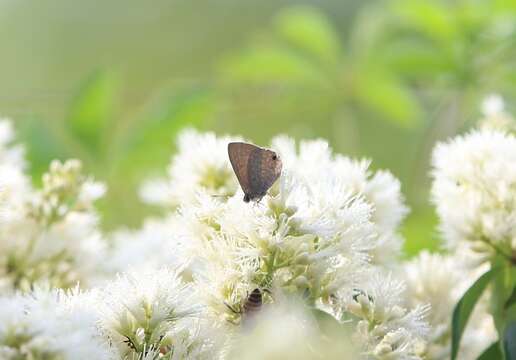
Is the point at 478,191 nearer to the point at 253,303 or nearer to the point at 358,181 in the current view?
the point at 358,181

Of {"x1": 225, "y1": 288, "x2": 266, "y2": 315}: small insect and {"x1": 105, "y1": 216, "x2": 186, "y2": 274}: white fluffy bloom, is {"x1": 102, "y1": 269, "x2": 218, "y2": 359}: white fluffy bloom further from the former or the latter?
{"x1": 105, "y1": 216, "x2": 186, "y2": 274}: white fluffy bloom

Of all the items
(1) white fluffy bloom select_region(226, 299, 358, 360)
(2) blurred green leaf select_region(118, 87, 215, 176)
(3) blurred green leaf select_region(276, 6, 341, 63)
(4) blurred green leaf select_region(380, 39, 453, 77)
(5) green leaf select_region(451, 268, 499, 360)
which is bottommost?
(1) white fluffy bloom select_region(226, 299, 358, 360)

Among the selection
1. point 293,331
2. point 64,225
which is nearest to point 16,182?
point 64,225

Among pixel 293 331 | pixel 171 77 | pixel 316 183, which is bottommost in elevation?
pixel 293 331

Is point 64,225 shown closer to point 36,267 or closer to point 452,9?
point 36,267

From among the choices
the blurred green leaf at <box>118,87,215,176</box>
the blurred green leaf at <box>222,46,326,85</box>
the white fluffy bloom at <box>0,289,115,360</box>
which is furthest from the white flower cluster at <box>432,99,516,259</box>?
the blurred green leaf at <box>222,46,326,85</box>

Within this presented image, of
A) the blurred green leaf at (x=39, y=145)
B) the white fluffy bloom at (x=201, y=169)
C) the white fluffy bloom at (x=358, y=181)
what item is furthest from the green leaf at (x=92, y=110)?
the white fluffy bloom at (x=358, y=181)
